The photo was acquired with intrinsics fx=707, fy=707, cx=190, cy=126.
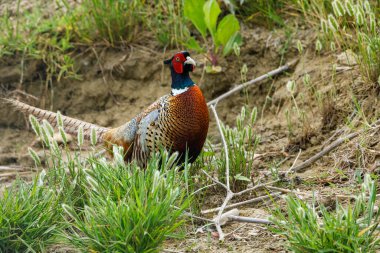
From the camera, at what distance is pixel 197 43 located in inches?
236

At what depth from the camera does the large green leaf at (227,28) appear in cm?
570

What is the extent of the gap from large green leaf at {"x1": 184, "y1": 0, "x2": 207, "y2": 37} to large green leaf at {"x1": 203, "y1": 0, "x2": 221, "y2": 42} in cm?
8

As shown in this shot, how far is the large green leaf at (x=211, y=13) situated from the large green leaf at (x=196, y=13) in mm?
79

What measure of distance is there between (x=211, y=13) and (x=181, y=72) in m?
1.20

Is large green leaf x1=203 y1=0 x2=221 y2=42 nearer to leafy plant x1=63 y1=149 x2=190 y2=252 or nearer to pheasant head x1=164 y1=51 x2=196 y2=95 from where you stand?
pheasant head x1=164 y1=51 x2=196 y2=95

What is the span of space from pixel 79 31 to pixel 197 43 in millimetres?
1100

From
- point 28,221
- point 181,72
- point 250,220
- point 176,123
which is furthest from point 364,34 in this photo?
point 28,221

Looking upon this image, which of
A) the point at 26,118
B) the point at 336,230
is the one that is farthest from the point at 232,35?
the point at 336,230

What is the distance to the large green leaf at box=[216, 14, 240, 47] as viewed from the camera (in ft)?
18.7

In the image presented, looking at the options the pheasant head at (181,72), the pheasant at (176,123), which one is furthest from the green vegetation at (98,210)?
the pheasant head at (181,72)

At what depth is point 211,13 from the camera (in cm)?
561

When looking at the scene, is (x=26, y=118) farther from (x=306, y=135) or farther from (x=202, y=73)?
(x=306, y=135)

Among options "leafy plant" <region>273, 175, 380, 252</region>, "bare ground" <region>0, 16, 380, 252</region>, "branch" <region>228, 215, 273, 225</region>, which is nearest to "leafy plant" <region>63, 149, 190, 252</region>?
"branch" <region>228, 215, 273, 225</region>

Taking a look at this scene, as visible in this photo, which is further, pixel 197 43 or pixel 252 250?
pixel 197 43
